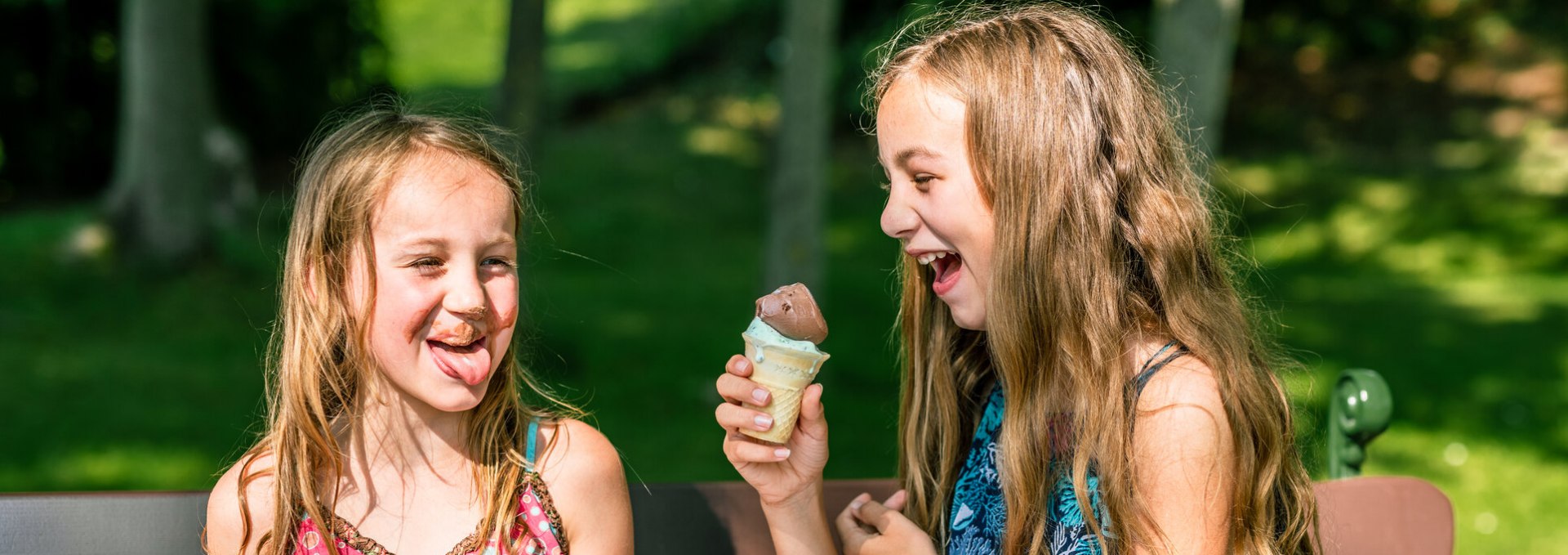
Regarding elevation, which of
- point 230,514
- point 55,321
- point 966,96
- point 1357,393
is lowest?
point 55,321

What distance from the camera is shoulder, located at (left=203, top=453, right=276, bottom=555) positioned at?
2.28 m

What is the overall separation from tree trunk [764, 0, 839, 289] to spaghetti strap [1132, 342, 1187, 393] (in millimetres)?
4412

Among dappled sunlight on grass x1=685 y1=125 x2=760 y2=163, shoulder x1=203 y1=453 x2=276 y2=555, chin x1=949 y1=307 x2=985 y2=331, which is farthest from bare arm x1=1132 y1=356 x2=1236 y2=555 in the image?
dappled sunlight on grass x1=685 y1=125 x2=760 y2=163

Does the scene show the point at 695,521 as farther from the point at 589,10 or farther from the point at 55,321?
the point at 589,10

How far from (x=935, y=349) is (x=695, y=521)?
63cm

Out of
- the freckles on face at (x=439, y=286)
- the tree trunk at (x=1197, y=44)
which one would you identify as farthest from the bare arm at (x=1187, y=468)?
the tree trunk at (x=1197, y=44)

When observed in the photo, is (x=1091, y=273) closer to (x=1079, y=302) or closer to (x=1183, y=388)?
(x=1079, y=302)

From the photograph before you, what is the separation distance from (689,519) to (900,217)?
923mm

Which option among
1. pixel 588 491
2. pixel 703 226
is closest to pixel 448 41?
pixel 703 226

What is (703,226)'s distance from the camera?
11070 millimetres

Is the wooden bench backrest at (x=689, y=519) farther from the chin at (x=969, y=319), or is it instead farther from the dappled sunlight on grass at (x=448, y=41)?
the dappled sunlight on grass at (x=448, y=41)

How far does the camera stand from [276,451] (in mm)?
2307

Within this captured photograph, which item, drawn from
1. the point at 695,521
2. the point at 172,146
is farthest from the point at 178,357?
the point at 695,521

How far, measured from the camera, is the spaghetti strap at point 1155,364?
2.28 metres
